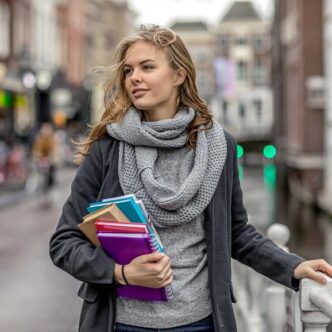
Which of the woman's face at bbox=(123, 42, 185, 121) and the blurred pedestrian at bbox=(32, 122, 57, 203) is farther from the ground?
the woman's face at bbox=(123, 42, 185, 121)

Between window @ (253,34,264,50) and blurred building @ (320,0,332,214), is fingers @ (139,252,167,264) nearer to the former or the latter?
blurred building @ (320,0,332,214)

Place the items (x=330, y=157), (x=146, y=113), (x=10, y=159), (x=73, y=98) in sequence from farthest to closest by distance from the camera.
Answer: (x=73, y=98) → (x=10, y=159) → (x=330, y=157) → (x=146, y=113)

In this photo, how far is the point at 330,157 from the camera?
1698cm

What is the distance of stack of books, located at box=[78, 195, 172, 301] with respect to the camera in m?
2.27

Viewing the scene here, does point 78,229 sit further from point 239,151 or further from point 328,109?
point 328,109

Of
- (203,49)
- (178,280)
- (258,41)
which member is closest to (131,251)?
(178,280)

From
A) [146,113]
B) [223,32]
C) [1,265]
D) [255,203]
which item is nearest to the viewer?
[146,113]

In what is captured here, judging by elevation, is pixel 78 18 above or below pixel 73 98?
above

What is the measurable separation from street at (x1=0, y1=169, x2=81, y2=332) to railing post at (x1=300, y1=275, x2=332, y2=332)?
3.86 meters

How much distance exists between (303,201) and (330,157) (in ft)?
10.5

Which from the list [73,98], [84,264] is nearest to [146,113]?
A: [84,264]

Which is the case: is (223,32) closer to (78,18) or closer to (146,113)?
(78,18)

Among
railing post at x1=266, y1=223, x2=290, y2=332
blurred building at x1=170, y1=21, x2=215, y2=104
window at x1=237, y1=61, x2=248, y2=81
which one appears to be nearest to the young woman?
railing post at x1=266, y1=223, x2=290, y2=332

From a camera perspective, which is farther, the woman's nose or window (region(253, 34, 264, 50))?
window (region(253, 34, 264, 50))
